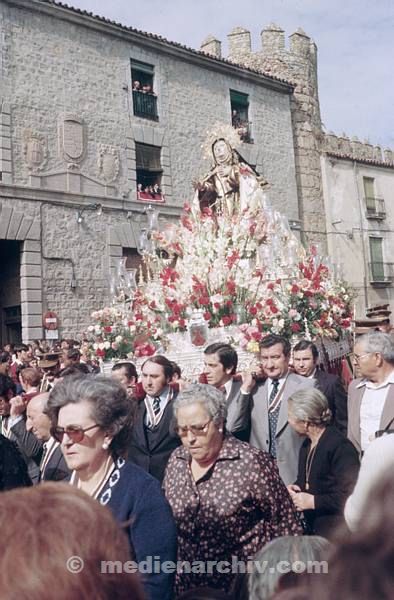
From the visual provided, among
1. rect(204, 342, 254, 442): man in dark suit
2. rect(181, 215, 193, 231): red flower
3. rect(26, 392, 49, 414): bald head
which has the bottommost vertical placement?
rect(26, 392, 49, 414): bald head

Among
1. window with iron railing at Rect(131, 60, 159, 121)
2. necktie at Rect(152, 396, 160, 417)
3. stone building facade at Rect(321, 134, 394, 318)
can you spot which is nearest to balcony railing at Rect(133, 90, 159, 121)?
window with iron railing at Rect(131, 60, 159, 121)

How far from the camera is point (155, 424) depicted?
494 centimetres

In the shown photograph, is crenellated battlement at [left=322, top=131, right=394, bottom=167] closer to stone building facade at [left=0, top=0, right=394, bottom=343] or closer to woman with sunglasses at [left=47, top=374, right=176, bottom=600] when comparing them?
stone building facade at [left=0, top=0, right=394, bottom=343]

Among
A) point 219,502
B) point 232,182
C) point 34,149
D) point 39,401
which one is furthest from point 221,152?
point 219,502

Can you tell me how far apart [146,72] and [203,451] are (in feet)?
58.7

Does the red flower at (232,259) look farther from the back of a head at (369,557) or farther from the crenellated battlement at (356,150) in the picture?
the crenellated battlement at (356,150)

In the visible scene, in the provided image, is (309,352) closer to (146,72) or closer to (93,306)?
(93,306)

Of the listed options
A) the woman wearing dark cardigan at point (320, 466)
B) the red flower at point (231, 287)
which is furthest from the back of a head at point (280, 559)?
the red flower at point (231, 287)

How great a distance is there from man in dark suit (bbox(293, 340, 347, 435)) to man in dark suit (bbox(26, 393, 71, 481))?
2136 mm

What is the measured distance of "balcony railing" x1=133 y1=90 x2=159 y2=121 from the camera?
19200 millimetres

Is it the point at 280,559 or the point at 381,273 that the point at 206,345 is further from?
the point at 381,273

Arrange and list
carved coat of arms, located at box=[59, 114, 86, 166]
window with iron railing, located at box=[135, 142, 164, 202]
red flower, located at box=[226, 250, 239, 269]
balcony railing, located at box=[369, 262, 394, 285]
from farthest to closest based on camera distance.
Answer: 1. balcony railing, located at box=[369, 262, 394, 285]
2. window with iron railing, located at box=[135, 142, 164, 202]
3. carved coat of arms, located at box=[59, 114, 86, 166]
4. red flower, located at box=[226, 250, 239, 269]

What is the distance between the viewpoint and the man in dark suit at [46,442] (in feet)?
12.7

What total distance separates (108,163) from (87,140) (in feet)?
2.80
